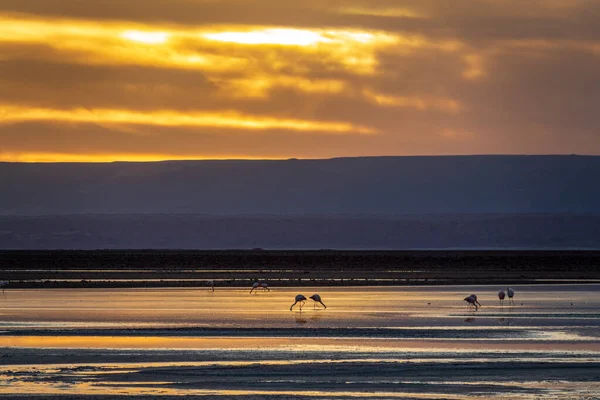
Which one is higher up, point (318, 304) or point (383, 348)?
Result: point (318, 304)

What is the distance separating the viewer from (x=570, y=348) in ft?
64.6

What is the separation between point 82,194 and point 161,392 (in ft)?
498

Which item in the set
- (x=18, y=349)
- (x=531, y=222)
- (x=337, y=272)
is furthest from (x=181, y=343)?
(x=531, y=222)

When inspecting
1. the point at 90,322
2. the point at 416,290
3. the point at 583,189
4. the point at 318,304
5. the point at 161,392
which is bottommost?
the point at 161,392

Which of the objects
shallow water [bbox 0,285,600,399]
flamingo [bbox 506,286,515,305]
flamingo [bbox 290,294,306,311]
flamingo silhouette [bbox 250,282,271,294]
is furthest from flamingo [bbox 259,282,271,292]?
flamingo [bbox 506,286,515,305]

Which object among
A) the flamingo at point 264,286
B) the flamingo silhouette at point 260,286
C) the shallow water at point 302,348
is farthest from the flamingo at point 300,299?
the flamingo at point 264,286

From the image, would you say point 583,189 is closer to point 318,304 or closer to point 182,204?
point 182,204

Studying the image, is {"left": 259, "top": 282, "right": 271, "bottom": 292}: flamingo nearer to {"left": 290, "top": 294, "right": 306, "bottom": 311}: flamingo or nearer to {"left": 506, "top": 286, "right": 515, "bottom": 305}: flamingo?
{"left": 290, "top": 294, "right": 306, "bottom": 311}: flamingo

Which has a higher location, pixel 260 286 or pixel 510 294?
pixel 260 286

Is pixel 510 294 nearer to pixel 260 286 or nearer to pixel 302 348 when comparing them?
pixel 260 286

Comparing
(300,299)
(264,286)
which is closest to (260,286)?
(264,286)

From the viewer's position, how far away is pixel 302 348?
19.7 m

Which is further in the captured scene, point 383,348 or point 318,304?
point 318,304

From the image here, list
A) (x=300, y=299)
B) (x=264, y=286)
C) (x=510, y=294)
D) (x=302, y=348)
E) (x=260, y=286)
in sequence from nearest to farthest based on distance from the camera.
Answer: (x=302, y=348) → (x=300, y=299) → (x=510, y=294) → (x=264, y=286) → (x=260, y=286)
